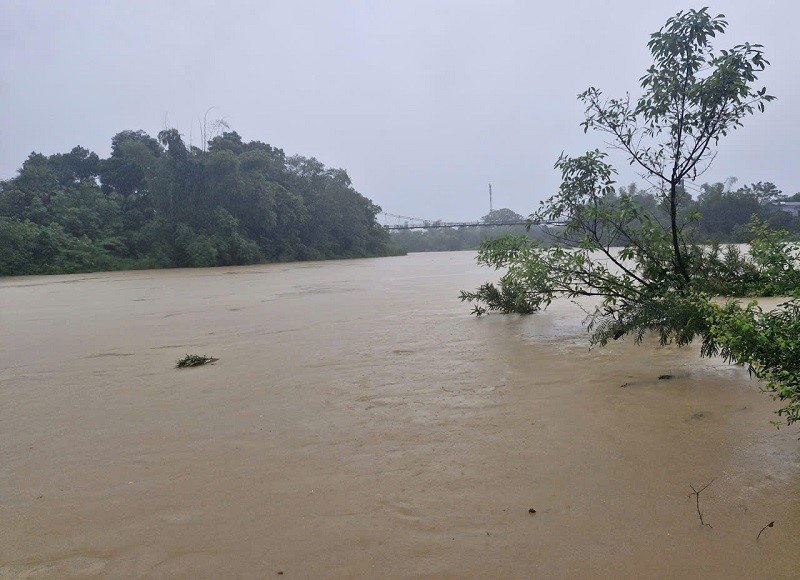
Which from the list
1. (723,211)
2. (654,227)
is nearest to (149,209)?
(723,211)

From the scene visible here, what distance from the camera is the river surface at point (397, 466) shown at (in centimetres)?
178

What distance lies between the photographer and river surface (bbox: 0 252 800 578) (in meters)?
1.78

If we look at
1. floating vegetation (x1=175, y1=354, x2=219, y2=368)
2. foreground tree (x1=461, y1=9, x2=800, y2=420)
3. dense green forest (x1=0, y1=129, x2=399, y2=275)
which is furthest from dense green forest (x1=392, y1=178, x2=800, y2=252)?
dense green forest (x1=0, y1=129, x2=399, y2=275)

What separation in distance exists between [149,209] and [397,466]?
30.6 m

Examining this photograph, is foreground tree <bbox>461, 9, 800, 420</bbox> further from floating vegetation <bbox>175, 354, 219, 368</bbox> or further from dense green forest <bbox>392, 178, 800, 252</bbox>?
floating vegetation <bbox>175, 354, 219, 368</bbox>

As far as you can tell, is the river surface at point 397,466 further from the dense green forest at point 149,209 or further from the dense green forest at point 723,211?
the dense green forest at point 149,209

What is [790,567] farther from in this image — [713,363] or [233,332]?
[233,332]

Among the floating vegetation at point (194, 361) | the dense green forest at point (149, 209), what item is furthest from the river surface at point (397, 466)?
the dense green forest at point (149, 209)

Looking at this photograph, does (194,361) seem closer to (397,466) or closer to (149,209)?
(397,466)

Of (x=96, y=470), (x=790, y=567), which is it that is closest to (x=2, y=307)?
(x=96, y=470)

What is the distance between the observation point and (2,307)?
9.71m

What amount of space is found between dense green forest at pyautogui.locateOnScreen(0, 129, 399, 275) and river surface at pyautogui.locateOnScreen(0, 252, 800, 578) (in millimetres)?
22054

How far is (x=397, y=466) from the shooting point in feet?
8.00

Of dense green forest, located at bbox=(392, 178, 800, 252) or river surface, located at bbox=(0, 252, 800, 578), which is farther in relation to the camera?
dense green forest, located at bbox=(392, 178, 800, 252)
